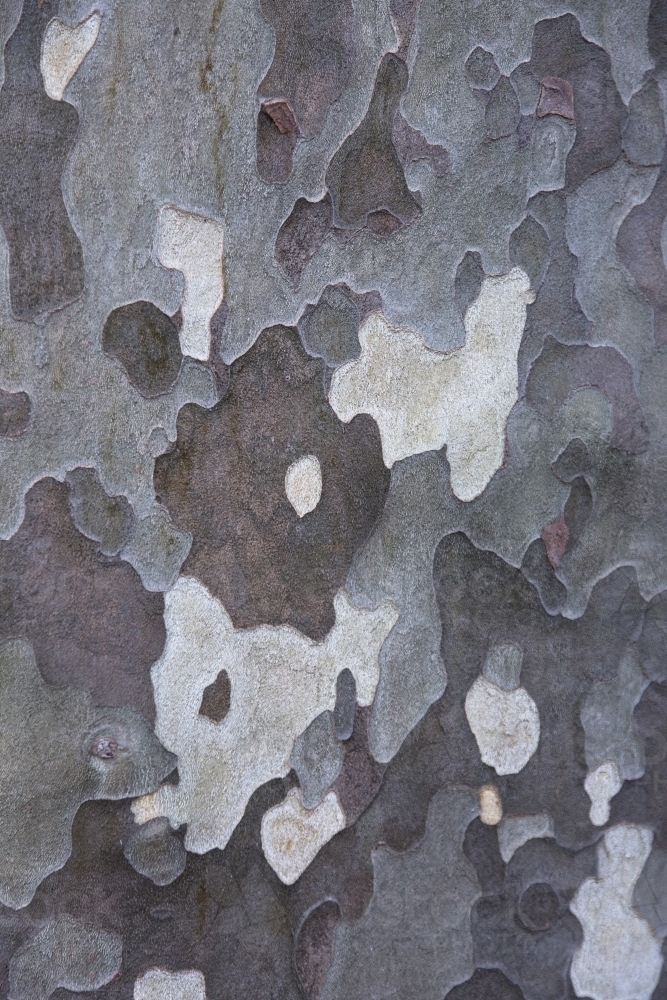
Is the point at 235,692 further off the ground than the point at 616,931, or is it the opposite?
the point at 235,692

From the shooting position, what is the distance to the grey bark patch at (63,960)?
3.26 ft

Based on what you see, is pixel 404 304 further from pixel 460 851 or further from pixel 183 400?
pixel 460 851

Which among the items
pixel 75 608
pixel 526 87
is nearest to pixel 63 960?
pixel 75 608

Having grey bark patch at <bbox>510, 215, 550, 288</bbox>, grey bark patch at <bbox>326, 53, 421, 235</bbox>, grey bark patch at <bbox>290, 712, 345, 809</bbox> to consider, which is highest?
grey bark patch at <bbox>326, 53, 421, 235</bbox>

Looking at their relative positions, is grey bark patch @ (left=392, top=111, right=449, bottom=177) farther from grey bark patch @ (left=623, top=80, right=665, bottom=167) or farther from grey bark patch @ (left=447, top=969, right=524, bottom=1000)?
grey bark patch @ (left=447, top=969, right=524, bottom=1000)

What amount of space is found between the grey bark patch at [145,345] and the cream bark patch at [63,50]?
10.2 inches

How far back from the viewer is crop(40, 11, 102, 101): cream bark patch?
1.03 metres

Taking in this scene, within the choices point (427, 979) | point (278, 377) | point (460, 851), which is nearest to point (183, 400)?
point (278, 377)

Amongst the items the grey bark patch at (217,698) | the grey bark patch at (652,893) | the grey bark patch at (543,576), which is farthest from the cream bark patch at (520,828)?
the grey bark patch at (217,698)

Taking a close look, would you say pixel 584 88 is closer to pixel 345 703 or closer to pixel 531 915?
pixel 345 703

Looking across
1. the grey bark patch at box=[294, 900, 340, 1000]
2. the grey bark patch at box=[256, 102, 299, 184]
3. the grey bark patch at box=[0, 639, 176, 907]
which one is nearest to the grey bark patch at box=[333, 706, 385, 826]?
the grey bark patch at box=[294, 900, 340, 1000]

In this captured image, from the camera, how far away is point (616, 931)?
107 cm

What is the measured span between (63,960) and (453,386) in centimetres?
78

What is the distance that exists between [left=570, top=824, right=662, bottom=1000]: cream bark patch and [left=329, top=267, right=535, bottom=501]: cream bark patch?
1.48 feet
